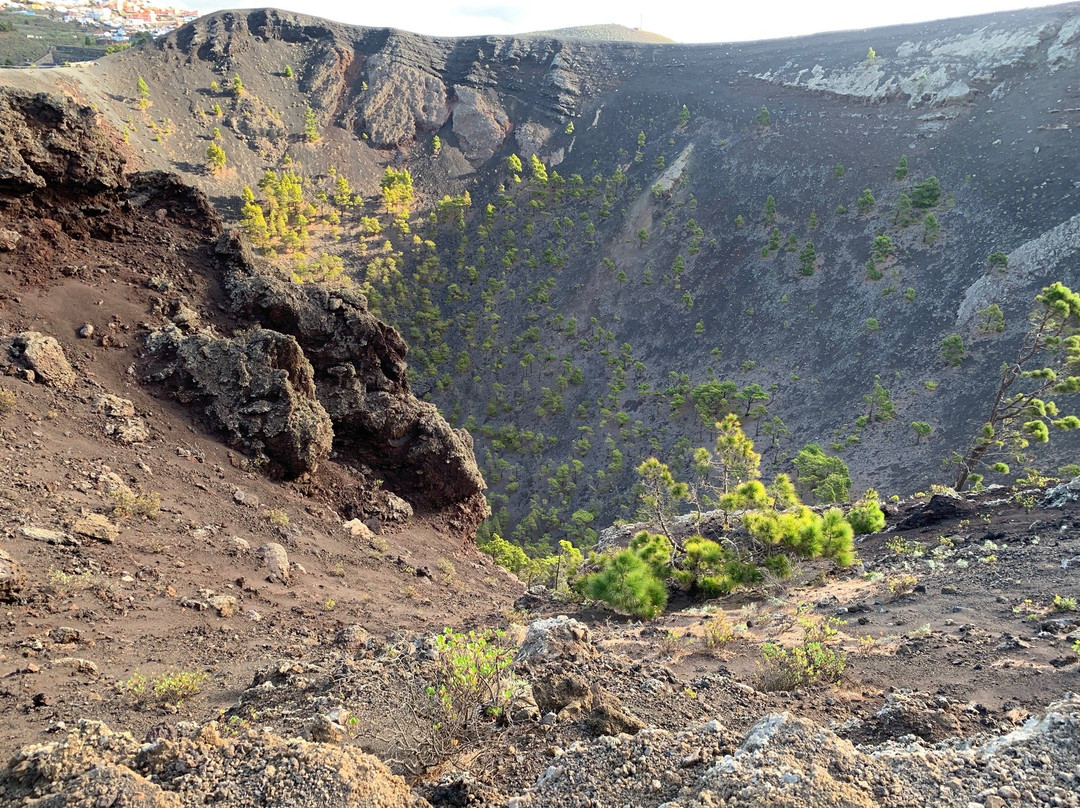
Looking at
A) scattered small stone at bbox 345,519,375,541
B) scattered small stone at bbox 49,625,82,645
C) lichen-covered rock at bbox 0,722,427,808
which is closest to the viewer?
lichen-covered rock at bbox 0,722,427,808

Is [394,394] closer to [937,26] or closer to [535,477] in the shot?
[535,477]

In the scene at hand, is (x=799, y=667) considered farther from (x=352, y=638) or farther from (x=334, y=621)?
(x=334, y=621)

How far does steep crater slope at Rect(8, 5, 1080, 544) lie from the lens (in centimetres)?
3275

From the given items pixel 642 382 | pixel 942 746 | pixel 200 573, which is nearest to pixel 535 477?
pixel 642 382

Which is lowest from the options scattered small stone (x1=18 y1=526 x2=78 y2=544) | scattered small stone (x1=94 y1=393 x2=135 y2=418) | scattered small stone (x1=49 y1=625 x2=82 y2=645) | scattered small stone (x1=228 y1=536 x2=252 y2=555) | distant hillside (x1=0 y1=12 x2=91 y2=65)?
scattered small stone (x1=228 y1=536 x2=252 y2=555)

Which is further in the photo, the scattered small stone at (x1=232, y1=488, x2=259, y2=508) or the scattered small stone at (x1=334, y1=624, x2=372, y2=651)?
the scattered small stone at (x1=232, y1=488, x2=259, y2=508)

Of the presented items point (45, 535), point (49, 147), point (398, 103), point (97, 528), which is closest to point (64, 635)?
point (45, 535)

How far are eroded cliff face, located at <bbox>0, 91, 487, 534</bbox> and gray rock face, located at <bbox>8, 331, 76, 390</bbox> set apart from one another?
143 cm

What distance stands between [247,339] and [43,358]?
3.62 m

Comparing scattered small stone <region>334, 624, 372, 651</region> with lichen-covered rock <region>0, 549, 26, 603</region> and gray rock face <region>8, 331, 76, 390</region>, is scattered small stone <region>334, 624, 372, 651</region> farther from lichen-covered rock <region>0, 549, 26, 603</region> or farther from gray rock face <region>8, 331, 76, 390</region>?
gray rock face <region>8, 331, 76, 390</region>

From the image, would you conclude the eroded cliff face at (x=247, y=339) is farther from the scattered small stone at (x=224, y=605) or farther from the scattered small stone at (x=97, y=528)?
the scattered small stone at (x=224, y=605)

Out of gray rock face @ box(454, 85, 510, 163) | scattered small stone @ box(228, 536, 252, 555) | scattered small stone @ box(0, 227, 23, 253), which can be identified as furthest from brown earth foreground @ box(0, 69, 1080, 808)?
gray rock face @ box(454, 85, 510, 163)

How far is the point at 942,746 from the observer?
481 cm

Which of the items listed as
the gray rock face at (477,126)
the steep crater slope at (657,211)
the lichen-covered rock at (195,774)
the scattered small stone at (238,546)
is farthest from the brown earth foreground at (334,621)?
the gray rock face at (477,126)
